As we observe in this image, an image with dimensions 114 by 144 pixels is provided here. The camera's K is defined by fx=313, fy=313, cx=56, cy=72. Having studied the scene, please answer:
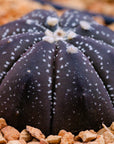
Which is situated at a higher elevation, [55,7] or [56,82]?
[56,82]

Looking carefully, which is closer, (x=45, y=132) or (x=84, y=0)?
(x=45, y=132)

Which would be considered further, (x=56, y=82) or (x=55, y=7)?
(x=55, y=7)

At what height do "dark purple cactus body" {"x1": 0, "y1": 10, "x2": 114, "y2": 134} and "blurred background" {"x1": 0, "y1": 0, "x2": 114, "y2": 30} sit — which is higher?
"dark purple cactus body" {"x1": 0, "y1": 10, "x2": 114, "y2": 134}

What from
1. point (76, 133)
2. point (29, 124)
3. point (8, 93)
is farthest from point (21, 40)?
point (76, 133)

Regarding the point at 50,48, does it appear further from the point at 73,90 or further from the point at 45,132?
the point at 45,132
